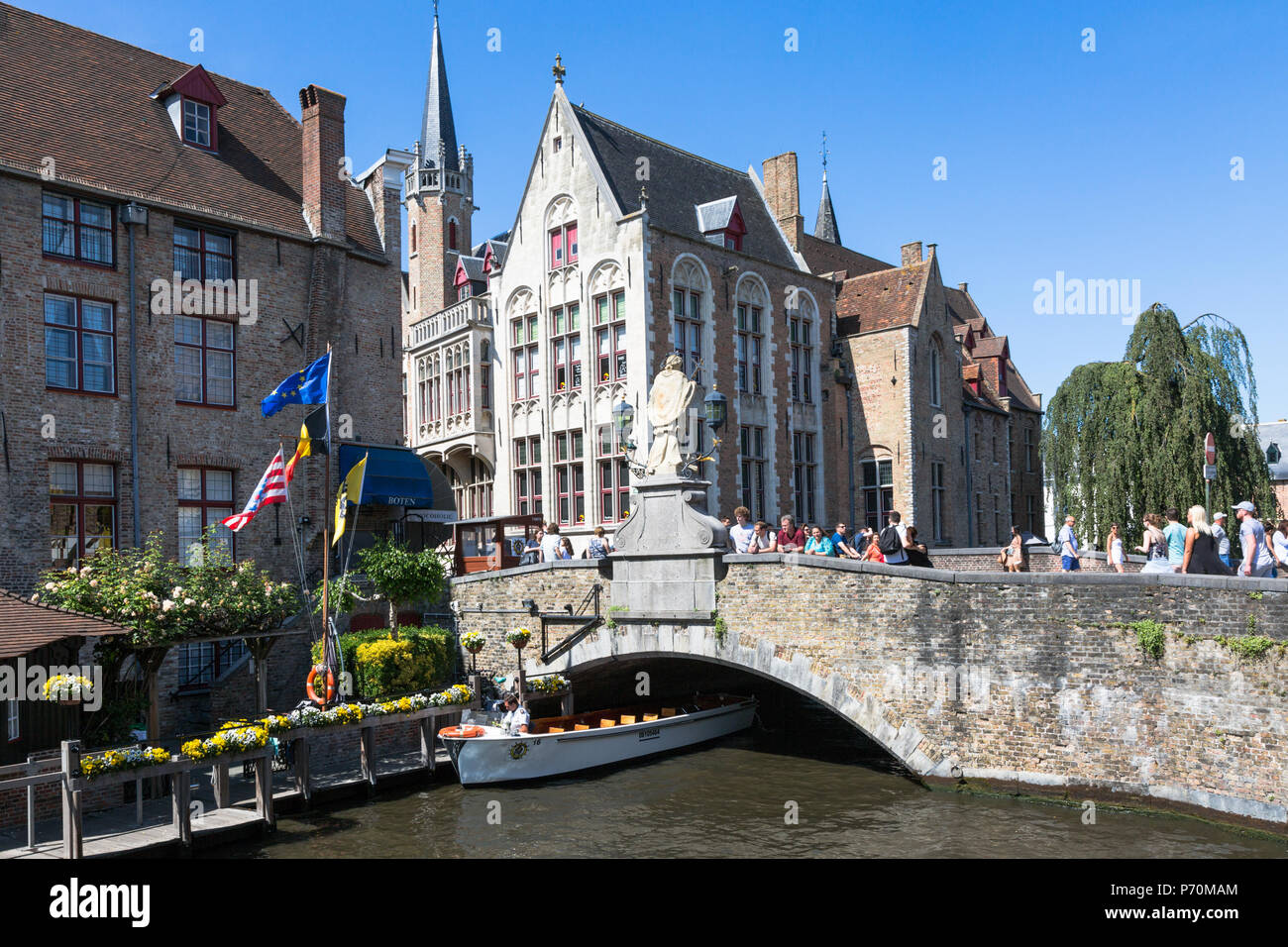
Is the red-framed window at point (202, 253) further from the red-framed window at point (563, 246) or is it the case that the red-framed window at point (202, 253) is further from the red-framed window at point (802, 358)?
the red-framed window at point (802, 358)

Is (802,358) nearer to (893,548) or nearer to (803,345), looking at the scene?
(803,345)

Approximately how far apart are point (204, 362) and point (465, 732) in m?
9.80

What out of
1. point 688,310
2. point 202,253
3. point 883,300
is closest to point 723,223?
point 688,310

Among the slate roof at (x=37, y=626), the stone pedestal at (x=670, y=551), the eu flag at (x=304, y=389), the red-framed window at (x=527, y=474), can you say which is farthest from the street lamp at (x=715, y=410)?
the red-framed window at (x=527, y=474)

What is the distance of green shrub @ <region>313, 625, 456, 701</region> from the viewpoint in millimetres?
17656

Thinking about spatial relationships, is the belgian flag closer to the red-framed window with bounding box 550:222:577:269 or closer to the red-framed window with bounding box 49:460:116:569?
the red-framed window with bounding box 49:460:116:569

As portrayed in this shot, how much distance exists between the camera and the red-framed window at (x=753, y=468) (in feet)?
96.6

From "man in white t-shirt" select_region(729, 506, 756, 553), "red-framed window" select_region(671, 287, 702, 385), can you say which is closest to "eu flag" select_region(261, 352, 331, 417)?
"man in white t-shirt" select_region(729, 506, 756, 553)

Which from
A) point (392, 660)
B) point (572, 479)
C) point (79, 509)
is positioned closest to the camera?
point (392, 660)

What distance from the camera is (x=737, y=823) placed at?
46.6 feet

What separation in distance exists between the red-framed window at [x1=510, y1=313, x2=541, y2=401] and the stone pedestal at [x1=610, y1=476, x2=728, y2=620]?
13.7 m
